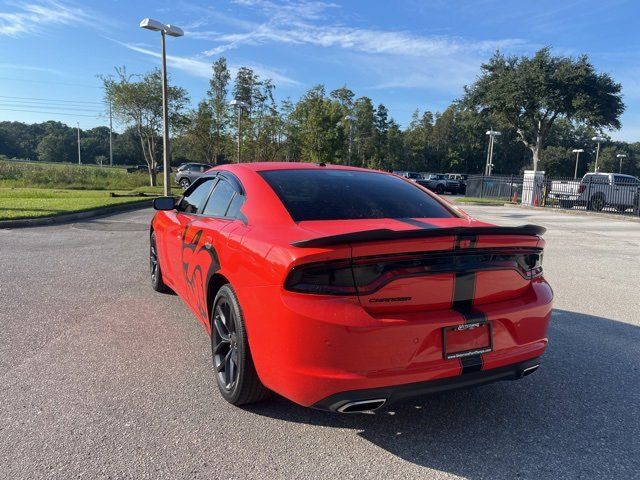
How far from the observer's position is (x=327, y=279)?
7.79 ft

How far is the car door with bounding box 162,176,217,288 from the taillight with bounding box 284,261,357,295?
6.57ft

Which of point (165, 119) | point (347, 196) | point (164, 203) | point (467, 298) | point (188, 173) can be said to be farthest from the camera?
point (188, 173)

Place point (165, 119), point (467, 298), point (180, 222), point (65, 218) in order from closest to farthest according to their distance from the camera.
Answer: point (467, 298) → point (180, 222) → point (65, 218) → point (165, 119)

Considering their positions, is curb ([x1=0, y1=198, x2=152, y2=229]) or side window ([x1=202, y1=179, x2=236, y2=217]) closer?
side window ([x1=202, y1=179, x2=236, y2=217])

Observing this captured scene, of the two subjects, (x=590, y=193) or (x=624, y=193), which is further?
(x=590, y=193)

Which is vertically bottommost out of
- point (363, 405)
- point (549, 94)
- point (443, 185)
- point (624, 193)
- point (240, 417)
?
point (240, 417)

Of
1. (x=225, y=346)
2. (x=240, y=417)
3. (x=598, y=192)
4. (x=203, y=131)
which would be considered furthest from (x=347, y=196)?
(x=203, y=131)

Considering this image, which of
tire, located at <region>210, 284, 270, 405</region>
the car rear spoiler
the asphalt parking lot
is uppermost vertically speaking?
the car rear spoiler

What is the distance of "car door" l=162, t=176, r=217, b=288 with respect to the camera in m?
4.22

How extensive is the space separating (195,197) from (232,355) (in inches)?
77.2

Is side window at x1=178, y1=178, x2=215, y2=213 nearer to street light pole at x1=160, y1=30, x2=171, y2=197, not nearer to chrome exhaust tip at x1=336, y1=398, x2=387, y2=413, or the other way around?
chrome exhaust tip at x1=336, y1=398, x2=387, y2=413

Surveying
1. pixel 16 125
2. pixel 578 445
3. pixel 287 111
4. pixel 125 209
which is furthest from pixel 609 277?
pixel 16 125

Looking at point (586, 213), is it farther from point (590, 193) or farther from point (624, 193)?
point (590, 193)

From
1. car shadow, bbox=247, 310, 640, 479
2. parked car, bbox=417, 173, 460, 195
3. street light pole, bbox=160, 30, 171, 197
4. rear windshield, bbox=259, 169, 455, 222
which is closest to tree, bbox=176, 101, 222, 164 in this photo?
street light pole, bbox=160, 30, 171, 197
